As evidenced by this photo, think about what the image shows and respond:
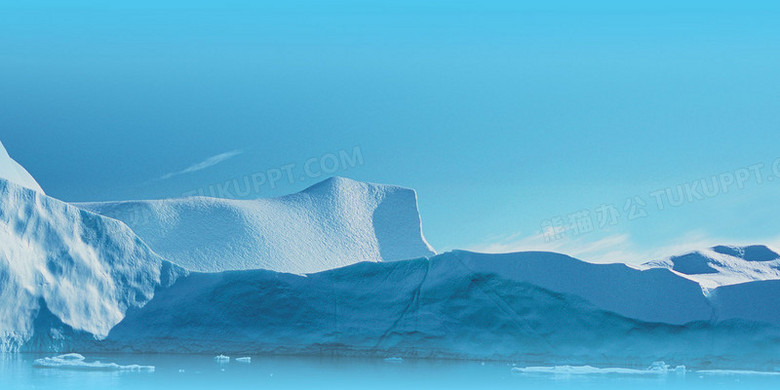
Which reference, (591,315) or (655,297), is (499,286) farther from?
(655,297)

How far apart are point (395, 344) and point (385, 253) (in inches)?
242

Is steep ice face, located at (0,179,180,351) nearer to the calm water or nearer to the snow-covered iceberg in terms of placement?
the snow-covered iceberg

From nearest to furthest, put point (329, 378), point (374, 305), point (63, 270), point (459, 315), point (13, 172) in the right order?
1. point (329, 378)
2. point (459, 315)
3. point (63, 270)
4. point (374, 305)
5. point (13, 172)

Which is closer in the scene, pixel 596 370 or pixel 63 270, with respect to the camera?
pixel 596 370

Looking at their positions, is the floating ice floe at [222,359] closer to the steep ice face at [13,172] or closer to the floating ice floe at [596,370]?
the floating ice floe at [596,370]

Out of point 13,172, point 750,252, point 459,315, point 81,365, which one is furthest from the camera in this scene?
point 750,252

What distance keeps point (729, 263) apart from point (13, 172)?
11.6 metres

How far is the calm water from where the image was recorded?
8.41 m

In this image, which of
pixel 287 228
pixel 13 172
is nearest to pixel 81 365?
pixel 13 172

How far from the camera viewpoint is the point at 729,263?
14273mm

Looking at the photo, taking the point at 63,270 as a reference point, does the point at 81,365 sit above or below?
below

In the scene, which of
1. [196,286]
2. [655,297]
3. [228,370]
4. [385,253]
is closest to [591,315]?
[655,297]

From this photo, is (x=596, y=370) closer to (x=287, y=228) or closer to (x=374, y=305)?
(x=374, y=305)

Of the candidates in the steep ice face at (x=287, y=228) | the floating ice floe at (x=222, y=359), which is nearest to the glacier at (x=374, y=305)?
the floating ice floe at (x=222, y=359)
